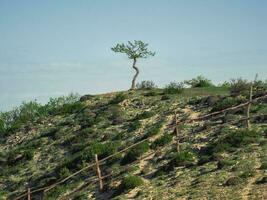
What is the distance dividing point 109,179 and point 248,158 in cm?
1002

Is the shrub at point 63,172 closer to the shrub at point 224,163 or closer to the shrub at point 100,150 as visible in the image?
the shrub at point 100,150

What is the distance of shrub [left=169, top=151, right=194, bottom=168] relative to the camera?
34.6m

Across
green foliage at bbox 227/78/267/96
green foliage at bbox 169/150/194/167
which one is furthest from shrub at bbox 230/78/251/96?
green foliage at bbox 169/150/194/167

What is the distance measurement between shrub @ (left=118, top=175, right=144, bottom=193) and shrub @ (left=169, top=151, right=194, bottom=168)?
2.81 meters

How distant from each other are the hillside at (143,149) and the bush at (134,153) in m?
0.08

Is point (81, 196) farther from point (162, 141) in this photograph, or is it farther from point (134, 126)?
point (134, 126)

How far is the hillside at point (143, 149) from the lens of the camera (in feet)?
98.6

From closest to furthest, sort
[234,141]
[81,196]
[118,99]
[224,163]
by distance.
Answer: [224,163] < [81,196] < [234,141] < [118,99]

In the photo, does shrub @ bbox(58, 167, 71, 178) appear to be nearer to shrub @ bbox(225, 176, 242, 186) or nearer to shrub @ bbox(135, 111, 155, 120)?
shrub @ bbox(135, 111, 155, 120)

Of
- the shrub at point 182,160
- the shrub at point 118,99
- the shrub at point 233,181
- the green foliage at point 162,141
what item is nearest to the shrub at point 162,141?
the green foliage at point 162,141

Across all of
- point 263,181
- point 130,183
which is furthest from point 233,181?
point 130,183

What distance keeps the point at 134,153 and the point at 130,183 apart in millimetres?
6676

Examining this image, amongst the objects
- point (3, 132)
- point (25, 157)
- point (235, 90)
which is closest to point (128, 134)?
point (25, 157)

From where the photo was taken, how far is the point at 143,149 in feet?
130
